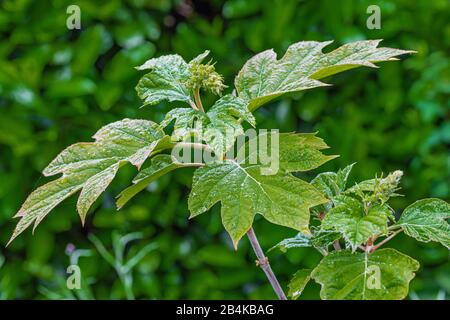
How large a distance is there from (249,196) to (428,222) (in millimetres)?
146

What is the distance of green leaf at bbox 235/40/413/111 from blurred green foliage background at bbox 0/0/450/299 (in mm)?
852

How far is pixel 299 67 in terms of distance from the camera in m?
0.56

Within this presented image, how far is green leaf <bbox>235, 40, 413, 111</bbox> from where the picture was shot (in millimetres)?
523

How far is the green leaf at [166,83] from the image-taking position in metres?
0.57
